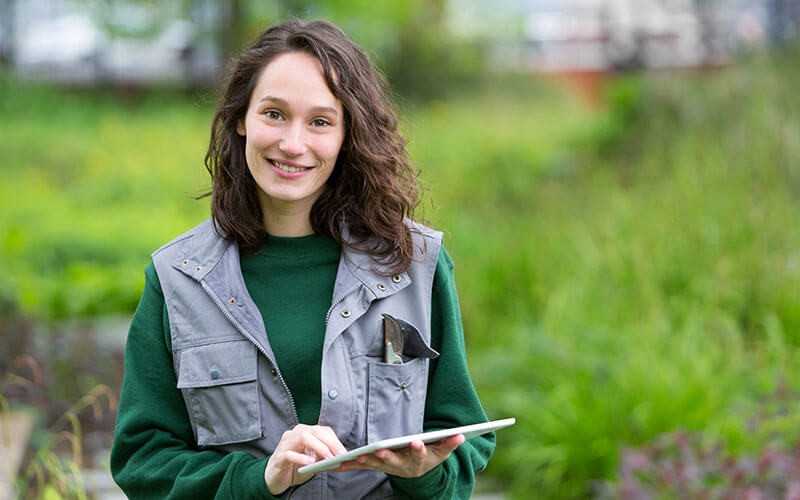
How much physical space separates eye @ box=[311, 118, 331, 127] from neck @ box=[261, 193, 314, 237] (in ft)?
0.51

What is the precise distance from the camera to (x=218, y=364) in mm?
2559

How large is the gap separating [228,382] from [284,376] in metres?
0.10

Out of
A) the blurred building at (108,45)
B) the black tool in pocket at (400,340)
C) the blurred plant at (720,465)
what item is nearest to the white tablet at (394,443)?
the black tool in pocket at (400,340)

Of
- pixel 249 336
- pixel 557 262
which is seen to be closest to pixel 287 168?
pixel 249 336

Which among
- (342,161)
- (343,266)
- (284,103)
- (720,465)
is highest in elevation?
(284,103)

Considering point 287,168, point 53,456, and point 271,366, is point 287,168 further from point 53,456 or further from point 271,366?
point 53,456

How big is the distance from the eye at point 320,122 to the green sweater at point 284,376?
0.72 feet

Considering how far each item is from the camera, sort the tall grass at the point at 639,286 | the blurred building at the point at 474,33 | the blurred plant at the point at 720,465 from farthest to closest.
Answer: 1. the blurred building at the point at 474,33
2. the tall grass at the point at 639,286
3. the blurred plant at the point at 720,465

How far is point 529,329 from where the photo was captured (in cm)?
694

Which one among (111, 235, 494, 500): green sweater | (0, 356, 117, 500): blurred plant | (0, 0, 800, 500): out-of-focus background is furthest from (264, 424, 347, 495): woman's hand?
(0, 356, 117, 500): blurred plant

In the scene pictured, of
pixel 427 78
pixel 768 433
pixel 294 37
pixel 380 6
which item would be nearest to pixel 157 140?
pixel 380 6

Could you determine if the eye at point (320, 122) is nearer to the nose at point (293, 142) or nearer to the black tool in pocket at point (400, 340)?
the nose at point (293, 142)

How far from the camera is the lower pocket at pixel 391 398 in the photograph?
2580 millimetres

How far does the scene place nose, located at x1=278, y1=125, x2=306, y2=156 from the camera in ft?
8.41
